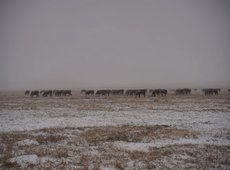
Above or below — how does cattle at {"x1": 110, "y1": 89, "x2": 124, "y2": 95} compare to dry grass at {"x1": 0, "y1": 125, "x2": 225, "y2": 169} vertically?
above

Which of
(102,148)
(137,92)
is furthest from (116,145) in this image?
(137,92)

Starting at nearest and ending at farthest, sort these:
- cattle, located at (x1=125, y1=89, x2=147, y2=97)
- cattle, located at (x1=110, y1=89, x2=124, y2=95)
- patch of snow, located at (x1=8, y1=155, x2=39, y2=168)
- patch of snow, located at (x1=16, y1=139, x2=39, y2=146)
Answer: patch of snow, located at (x1=8, y1=155, x2=39, y2=168) → patch of snow, located at (x1=16, y1=139, x2=39, y2=146) → cattle, located at (x1=125, y1=89, x2=147, y2=97) → cattle, located at (x1=110, y1=89, x2=124, y2=95)

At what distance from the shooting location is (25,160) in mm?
12047

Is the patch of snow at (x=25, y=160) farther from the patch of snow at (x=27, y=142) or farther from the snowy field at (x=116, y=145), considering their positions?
the patch of snow at (x=27, y=142)

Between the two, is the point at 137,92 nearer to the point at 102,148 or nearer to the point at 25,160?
the point at 102,148

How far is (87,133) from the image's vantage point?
1762cm

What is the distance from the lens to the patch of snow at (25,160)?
Answer: 1170 cm

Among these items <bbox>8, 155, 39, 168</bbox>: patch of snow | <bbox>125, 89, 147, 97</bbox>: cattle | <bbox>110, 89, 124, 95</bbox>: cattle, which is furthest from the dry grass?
<bbox>110, 89, 124, 95</bbox>: cattle

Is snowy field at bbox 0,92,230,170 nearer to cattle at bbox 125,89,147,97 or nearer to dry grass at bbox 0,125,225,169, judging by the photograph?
dry grass at bbox 0,125,225,169

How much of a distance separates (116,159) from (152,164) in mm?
1540

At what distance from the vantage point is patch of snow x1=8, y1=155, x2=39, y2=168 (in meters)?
11.7

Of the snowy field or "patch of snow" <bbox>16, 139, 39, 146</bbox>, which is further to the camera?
"patch of snow" <bbox>16, 139, 39, 146</bbox>

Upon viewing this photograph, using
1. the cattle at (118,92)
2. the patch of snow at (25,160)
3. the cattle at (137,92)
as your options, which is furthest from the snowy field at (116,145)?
the cattle at (118,92)

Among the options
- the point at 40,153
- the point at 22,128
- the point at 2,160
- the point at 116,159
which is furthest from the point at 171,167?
the point at 22,128
